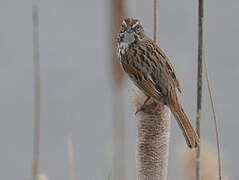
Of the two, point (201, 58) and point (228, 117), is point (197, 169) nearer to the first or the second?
point (201, 58)

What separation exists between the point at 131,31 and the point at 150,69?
0.19 m

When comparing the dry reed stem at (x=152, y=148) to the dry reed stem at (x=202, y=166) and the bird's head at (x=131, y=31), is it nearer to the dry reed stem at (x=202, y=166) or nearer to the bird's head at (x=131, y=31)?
the dry reed stem at (x=202, y=166)

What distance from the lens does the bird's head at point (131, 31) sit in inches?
111

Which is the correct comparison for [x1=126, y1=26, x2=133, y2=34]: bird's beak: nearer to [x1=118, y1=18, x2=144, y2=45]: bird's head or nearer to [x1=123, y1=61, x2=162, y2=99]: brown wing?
[x1=118, y1=18, x2=144, y2=45]: bird's head

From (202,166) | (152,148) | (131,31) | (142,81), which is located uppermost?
(131,31)

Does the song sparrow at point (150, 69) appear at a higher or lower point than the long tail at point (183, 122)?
higher

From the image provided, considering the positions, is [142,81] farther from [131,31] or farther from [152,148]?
[152,148]

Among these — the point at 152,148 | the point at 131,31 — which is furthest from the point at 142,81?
the point at 152,148

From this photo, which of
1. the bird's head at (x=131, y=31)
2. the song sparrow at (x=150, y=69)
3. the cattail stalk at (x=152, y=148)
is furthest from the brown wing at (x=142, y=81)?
the cattail stalk at (x=152, y=148)

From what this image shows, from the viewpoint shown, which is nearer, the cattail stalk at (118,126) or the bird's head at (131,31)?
the cattail stalk at (118,126)

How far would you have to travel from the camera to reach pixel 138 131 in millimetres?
2309

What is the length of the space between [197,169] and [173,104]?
1.41 feet

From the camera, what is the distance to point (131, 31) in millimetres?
2887

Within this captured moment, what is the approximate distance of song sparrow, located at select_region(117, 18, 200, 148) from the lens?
2.59m
